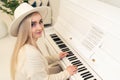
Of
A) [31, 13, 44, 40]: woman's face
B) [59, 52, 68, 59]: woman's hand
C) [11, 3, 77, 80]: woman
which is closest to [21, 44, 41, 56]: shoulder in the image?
[11, 3, 77, 80]: woman

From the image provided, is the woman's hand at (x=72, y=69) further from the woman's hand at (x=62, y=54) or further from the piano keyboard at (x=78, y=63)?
the woman's hand at (x=62, y=54)

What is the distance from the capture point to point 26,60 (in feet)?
4.03

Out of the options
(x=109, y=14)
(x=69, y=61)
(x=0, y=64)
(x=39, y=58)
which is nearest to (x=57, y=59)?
(x=69, y=61)

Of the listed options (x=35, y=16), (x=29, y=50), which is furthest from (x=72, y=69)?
(x=35, y=16)

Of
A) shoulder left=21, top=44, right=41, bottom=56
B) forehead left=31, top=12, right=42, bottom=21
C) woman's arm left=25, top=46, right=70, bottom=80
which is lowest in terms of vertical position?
woman's arm left=25, top=46, right=70, bottom=80

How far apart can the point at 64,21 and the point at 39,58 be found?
2.54ft

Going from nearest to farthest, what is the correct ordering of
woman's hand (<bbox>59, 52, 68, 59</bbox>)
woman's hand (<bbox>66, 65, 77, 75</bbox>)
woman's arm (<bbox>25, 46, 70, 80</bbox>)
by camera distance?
woman's arm (<bbox>25, 46, 70, 80</bbox>) → woman's hand (<bbox>66, 65, 77, 75</bbox>) → woman's hand (<bbox>59, 52, 68, 59</bbox>)

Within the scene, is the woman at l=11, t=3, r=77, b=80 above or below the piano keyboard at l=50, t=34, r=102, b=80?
above

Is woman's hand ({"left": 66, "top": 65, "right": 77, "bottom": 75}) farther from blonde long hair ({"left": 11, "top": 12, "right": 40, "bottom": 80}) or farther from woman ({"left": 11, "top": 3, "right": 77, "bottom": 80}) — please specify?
blonde long hair ({"left": 11, "top": 12, "right": 40, "bottom": 80})

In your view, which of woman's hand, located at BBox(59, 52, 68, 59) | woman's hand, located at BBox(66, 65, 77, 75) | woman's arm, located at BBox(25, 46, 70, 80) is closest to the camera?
woman's arm, located at BBox(25, 46, 70, 80)

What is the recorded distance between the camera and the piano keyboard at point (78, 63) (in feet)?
4.31

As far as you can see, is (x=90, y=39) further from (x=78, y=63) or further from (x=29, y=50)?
(x=29, y=50)

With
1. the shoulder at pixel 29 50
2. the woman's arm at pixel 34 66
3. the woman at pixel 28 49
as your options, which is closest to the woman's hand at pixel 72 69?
the woman at pixel 28 49

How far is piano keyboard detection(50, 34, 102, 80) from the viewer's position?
131cm
